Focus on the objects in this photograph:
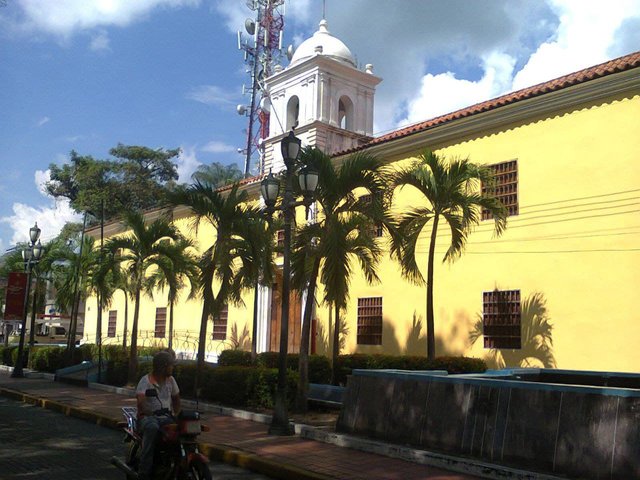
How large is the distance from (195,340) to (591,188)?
18.1m

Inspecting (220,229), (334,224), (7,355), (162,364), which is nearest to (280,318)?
(220,229)

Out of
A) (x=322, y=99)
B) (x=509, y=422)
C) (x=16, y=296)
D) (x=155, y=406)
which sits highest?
(x=322, y=99)

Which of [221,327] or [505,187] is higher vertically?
[505,187]

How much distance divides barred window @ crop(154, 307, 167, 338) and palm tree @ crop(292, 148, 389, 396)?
18.5 meters

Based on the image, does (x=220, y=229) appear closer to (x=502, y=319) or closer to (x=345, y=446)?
(x=345, y=446)

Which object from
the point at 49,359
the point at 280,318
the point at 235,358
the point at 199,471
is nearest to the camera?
the point at 199,471

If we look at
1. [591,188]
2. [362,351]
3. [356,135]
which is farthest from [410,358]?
[356,135]

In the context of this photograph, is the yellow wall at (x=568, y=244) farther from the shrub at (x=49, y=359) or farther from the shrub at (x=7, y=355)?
the shrub at (x=7, y=355)

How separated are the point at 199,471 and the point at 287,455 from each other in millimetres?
2953

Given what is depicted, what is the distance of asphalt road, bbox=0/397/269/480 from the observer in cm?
737

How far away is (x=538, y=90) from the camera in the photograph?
15383 millimetres

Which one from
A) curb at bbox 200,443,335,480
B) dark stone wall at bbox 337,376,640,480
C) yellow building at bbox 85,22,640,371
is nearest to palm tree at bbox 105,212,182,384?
yellow building at bbox 85,22,640,371

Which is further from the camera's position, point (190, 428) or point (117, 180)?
point (117, 180)

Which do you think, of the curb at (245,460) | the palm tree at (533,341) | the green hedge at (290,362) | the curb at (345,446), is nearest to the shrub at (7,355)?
the green hedge at (290,362)
